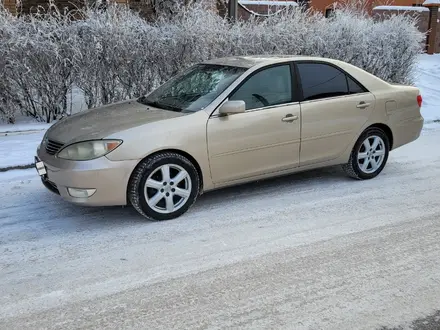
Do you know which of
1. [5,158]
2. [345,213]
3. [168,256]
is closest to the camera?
[168,256]

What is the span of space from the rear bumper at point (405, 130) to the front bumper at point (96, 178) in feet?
11.1

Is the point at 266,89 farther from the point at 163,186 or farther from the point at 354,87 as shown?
the point at 163,186

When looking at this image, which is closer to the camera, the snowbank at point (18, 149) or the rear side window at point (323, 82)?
the rear side window at point (323, 82)

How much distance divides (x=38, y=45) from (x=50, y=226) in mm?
4233

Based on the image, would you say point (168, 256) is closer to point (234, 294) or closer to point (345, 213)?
point (234, 294)

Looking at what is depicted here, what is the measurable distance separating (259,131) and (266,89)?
20.0 inches

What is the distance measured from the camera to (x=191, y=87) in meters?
5.41

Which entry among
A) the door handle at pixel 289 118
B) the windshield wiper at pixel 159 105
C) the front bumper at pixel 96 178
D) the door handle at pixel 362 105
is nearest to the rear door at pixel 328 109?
the door handle at pixel 362 105

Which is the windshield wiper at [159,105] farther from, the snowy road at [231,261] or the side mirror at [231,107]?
the snowy road at [231,261]

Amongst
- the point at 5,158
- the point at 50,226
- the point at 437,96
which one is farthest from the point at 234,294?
the point at 437,96

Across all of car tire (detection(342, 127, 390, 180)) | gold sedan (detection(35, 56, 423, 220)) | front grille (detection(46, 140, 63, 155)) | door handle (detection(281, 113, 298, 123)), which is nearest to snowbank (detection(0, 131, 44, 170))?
gold sedan (detection(35, 56, 423, 220))

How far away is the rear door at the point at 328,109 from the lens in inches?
213

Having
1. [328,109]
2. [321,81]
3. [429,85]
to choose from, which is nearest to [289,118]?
[328,109]

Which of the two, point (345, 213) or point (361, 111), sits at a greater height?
point (361, 111)
